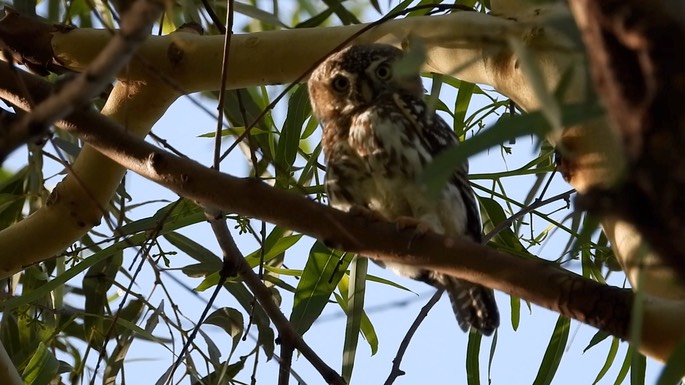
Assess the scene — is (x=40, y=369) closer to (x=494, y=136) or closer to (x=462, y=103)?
(x=462, y=103)

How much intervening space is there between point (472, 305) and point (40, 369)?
2.89 feet

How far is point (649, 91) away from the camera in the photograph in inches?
25.4

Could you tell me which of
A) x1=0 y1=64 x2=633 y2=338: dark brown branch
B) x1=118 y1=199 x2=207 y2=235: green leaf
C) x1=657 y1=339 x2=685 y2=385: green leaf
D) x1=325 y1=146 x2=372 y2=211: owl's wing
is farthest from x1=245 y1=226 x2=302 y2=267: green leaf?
x1=657 y1=339 x2=685 y2=385: green leaf

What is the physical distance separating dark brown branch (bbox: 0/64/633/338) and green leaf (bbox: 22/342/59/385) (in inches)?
34.0

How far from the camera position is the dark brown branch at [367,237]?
1274 millimetres

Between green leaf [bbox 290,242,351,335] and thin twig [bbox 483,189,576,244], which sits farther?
green leaf [bbox 290,242,351,335]

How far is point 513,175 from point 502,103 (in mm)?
170

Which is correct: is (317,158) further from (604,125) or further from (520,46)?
(520,46)

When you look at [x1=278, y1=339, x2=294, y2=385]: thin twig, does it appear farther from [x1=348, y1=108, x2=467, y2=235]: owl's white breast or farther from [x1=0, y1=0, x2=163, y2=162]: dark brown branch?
[x1=0, y1=0, x2=163, y2=162]: dark brown branch

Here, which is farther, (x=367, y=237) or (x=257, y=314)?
(x=257, y=314)

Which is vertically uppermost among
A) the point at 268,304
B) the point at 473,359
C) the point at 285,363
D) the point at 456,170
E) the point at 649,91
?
the point at 456,170

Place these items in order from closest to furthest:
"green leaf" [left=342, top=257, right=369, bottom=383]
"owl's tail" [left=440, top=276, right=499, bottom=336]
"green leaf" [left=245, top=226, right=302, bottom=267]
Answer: "owl's tail" [left=440, top=276, right=499, bottom=336] < "green leaf" [left=342, top=257, right=369, bottom=383] < "green leaf" [left=245, top=226, right=302, bottom=267]

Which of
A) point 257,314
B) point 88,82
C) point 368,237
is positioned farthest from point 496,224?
point 88,82

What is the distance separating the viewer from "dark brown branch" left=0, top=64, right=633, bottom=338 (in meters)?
1.27
